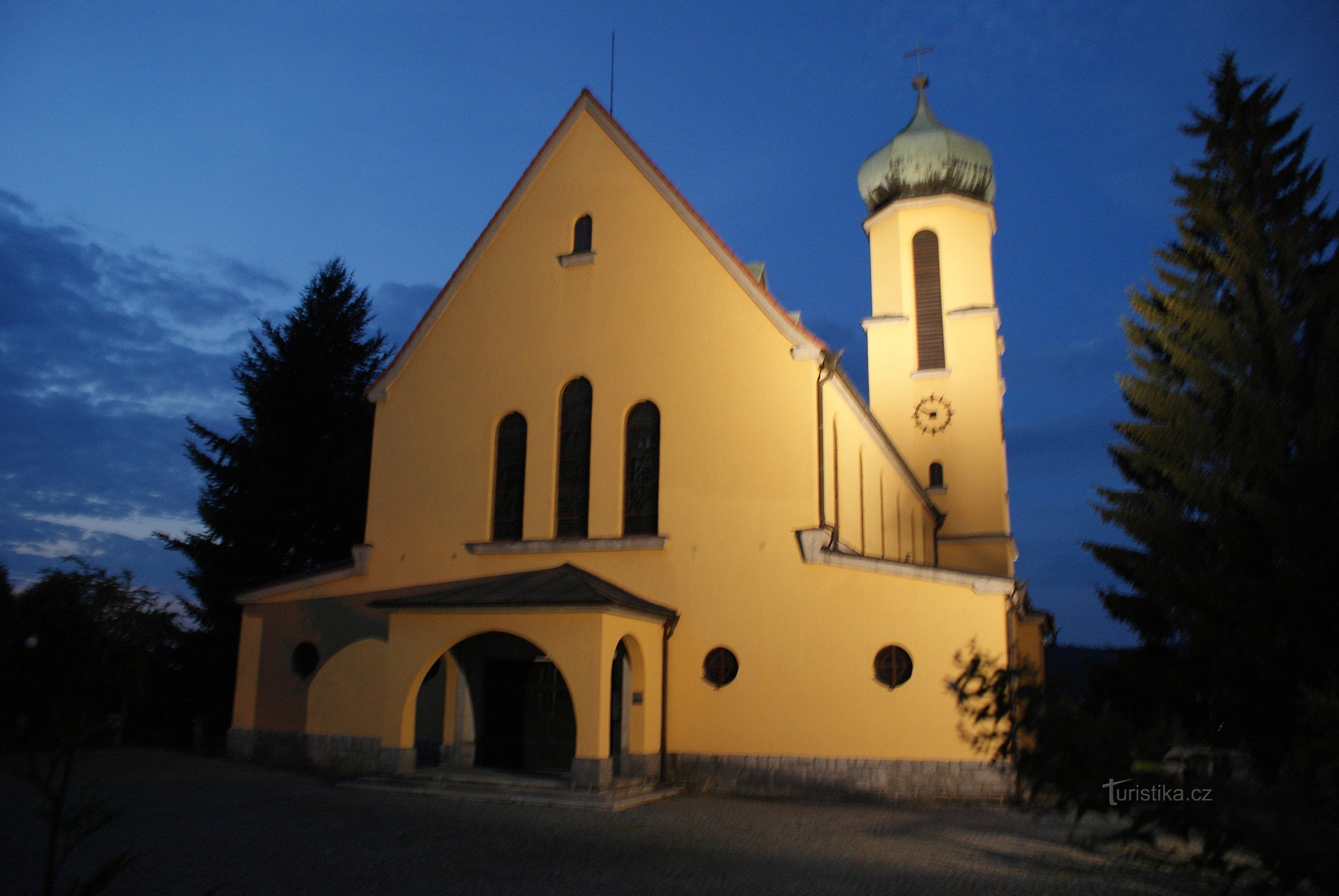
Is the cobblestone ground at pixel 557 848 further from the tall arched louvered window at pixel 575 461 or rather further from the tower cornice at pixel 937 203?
the tower cornice at pixel 937 203

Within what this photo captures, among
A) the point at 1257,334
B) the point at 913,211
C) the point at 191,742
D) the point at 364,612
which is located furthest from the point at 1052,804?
the point at 913,211

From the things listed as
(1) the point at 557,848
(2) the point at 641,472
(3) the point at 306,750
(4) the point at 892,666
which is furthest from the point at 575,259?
(1) the point at 557,848

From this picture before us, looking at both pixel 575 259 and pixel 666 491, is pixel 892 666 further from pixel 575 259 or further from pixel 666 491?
pixel 575 259

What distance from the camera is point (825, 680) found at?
15.2m

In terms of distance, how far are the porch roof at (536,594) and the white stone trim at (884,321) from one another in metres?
14.3

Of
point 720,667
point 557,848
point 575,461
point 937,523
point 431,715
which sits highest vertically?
point 937,523

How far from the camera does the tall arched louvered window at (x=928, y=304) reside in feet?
90.9

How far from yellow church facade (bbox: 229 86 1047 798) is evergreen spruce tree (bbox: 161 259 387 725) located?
7117 mm

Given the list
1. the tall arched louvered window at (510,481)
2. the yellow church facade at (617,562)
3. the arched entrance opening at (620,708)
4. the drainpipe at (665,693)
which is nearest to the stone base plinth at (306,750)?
the yellow church facade at (617,562)

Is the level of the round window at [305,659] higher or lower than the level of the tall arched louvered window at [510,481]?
lower

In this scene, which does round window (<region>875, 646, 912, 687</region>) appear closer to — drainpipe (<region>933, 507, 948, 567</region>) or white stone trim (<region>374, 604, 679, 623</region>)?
white stone trim (<region>374, 604, 679, 623</region>)

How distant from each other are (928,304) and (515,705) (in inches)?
679

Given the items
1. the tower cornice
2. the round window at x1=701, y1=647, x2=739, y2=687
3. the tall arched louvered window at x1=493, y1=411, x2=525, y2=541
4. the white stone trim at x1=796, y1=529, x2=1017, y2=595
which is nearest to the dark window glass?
the tall arched louvered window at x1=493, y1=411, x2=525, y2=541

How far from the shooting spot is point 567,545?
1712 centimetres
